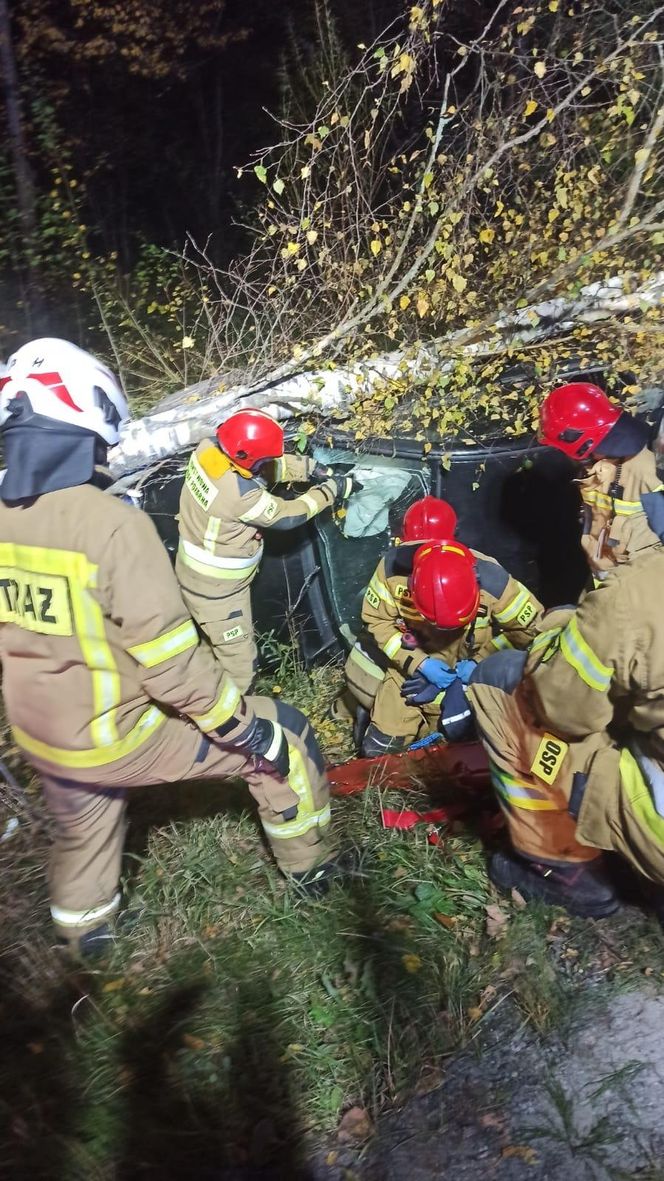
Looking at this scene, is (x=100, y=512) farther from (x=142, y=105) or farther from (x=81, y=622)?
(x=142, y=105)

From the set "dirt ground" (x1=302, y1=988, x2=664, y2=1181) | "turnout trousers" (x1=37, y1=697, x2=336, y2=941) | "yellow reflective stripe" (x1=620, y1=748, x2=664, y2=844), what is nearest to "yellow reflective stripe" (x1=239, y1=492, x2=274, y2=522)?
"turnout trousers" (x1=37, y1=697, x2=336, y2=941)

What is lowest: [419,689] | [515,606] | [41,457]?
[419,689]

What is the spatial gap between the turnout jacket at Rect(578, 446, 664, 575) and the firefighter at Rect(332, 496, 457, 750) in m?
0.68

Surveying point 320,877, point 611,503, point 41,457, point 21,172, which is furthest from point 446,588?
point 21,172

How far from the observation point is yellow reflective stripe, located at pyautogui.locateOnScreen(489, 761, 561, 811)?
A: 251cm

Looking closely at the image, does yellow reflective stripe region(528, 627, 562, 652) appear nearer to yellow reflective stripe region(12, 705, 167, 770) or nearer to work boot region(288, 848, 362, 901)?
work boot region(288, 848, 362, 901)

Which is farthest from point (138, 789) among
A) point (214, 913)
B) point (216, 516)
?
point (216, 516)

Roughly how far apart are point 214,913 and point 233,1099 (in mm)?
683

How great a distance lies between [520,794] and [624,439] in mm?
1650

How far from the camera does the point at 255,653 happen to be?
4277 mm

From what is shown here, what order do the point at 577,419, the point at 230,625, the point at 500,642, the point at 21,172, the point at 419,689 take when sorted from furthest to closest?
1. the point at 21,172
2. the point at 230,625
3. the point at 500,642
4. the point at 419,689
5. the point at 577,419

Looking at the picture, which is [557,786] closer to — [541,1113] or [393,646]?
[541,1113]

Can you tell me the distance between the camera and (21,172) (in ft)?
20.9

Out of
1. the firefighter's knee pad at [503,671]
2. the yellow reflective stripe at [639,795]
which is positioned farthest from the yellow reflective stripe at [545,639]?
the yellow reflective stripe at [639,795]
